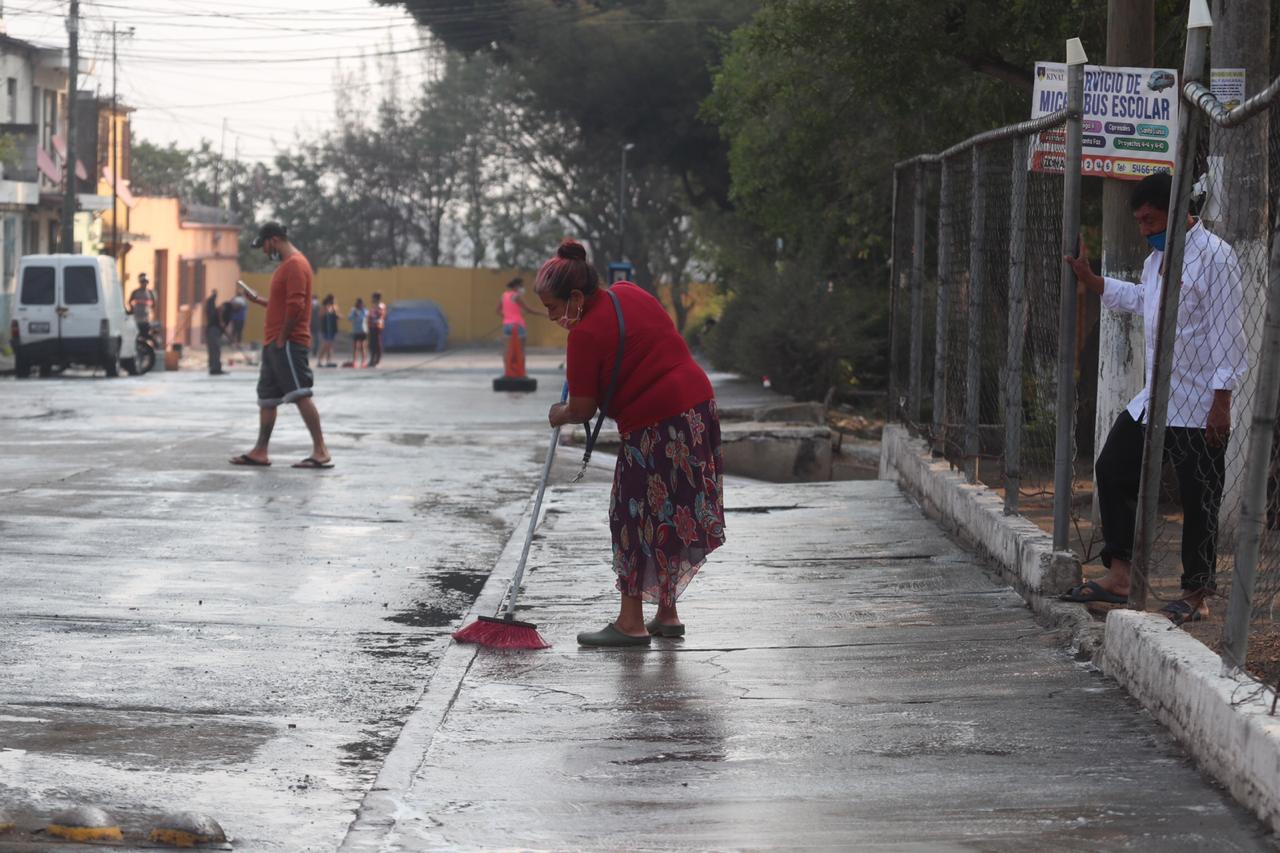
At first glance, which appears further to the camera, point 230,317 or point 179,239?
point 179,239

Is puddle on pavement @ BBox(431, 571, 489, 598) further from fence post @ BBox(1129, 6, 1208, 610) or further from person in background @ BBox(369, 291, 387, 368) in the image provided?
person in background @ BBox(369, 291, 387, 368)

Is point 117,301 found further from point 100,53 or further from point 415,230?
point 415,230

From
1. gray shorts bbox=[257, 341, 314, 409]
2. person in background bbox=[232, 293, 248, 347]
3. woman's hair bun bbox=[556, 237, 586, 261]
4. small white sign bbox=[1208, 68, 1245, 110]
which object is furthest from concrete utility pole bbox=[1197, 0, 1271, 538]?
person in background bbox=[232, 293, 248, 347]

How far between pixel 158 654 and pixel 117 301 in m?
27.3

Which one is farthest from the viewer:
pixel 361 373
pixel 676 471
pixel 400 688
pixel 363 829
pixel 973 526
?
pixel 361 373

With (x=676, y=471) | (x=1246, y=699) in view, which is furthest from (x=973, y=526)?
(x=1246, y=699)

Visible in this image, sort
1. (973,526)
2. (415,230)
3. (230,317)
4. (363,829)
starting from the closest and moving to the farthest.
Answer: (363,829) < (973,526) < (230,317) < (415,230)

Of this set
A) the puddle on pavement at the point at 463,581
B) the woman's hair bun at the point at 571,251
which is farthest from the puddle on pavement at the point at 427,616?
the woman's hair bun at the point at 571,251

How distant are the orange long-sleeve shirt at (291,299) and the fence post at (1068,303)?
7.50m

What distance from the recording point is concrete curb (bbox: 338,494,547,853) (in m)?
4.70

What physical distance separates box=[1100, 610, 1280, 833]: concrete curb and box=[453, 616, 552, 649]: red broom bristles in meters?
2.15

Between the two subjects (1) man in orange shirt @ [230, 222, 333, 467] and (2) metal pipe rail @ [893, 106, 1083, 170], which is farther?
(1) man in orange shirt @ [230, 222, 333, 467]

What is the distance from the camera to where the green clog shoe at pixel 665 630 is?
7410 mm

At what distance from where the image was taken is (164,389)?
27672 millimetres
